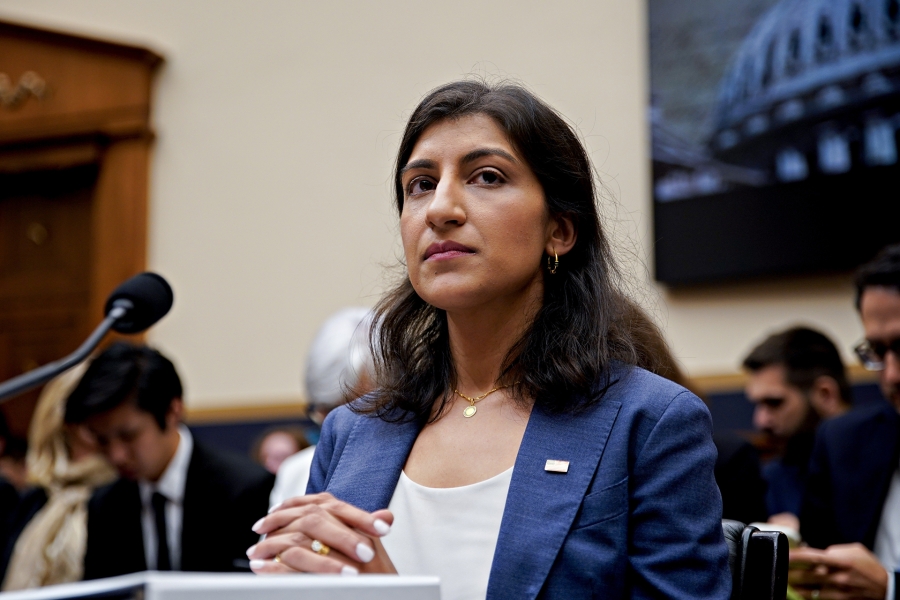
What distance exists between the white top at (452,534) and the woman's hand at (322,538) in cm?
14

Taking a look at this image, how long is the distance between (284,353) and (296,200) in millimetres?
889

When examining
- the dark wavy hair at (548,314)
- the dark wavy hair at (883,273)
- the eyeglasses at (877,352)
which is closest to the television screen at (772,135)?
the dark wavy hair at (883,273)

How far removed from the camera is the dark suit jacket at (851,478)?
9.07 feet

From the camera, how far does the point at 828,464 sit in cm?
293

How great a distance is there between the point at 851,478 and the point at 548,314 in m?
1.50

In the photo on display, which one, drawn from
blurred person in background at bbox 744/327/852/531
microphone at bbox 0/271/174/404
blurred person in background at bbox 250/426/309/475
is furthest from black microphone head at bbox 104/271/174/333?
blurred person in background at bbox 250/426/309/475

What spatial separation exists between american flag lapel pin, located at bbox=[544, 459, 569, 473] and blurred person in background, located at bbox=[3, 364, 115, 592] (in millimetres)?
2496

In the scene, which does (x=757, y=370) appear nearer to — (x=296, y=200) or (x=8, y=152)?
(x=296, y=200)

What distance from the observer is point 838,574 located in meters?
2.35

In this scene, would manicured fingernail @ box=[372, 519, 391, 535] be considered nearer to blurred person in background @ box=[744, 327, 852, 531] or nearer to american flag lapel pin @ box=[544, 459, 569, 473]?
american flag lapel pin @ box=[544, 459, 569, 473]

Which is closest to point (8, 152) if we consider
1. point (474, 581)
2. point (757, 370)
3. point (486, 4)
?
point (486, 4)

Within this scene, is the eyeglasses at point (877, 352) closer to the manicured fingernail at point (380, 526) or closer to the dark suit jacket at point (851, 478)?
the dark suit jacket at point (851, 478)

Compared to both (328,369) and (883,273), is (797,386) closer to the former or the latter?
(883,273)

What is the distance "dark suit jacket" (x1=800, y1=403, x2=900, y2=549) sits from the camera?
9.07 ft
